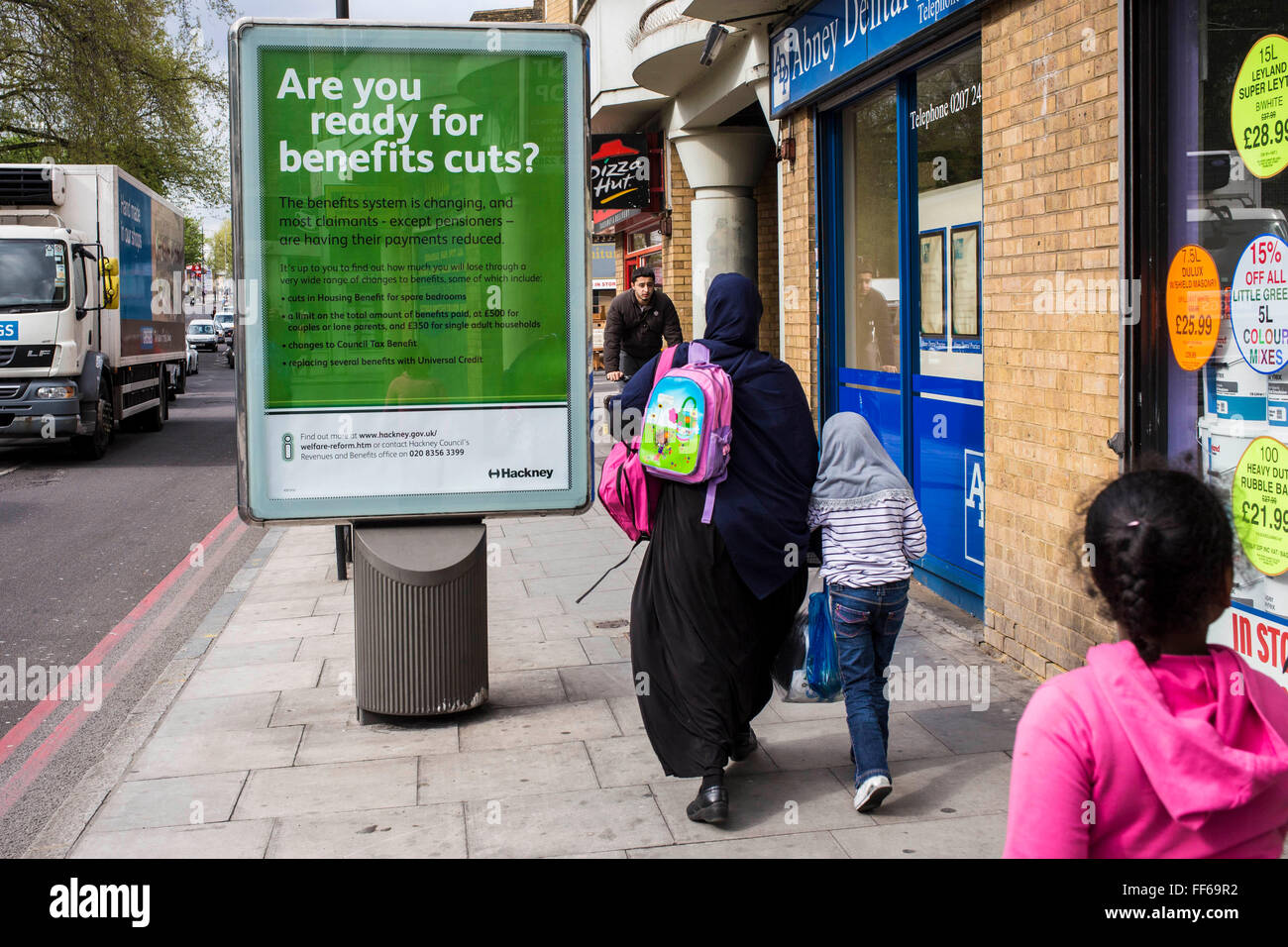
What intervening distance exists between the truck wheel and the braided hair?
17.0 meters

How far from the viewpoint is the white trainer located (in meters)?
4.40

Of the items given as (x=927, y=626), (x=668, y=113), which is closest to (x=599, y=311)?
(x=668, y=113)

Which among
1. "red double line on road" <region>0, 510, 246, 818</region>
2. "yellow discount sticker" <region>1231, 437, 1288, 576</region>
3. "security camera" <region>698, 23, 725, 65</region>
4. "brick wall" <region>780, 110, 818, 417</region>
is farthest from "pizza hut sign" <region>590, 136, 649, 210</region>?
"yellow discount sticker" <region>1231, 437, 1288, 576</region>

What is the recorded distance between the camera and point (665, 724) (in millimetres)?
4621

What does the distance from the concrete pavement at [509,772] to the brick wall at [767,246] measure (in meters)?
7.37

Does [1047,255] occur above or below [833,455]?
above

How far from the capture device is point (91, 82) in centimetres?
2636

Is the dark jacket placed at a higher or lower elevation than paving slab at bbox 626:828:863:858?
higher

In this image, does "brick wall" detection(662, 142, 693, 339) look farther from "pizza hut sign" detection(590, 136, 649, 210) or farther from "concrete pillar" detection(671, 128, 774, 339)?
"concrete pillar" detection(671, 128, 774, 339)

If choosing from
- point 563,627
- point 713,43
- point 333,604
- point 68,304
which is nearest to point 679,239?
point 713,43

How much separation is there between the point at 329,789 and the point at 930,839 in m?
2.26

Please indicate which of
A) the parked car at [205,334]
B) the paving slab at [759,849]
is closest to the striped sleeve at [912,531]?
the paving slab at [759,849]
